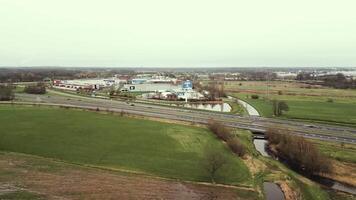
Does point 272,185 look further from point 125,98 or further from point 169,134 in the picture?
point 125,98

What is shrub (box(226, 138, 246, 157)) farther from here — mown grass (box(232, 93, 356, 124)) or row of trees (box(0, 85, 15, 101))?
row of trees (box(0, 85, 15, 101))

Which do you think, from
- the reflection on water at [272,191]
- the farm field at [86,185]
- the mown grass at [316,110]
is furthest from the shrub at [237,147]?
the mown grass at [316,110]

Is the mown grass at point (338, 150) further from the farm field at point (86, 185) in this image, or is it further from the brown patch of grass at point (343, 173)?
the farm field at point (86, 185)

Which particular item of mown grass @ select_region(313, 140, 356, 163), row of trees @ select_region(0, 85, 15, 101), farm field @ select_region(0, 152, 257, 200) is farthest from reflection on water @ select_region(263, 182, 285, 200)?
row of trees @ select_region(0, 85, 15, 101)

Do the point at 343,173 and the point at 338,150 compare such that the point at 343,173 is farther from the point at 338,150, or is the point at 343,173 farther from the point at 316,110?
the point at 316,110

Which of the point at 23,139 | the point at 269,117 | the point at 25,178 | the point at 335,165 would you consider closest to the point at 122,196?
the point at 25,178

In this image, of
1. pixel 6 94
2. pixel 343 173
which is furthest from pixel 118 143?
pixel 6 94
